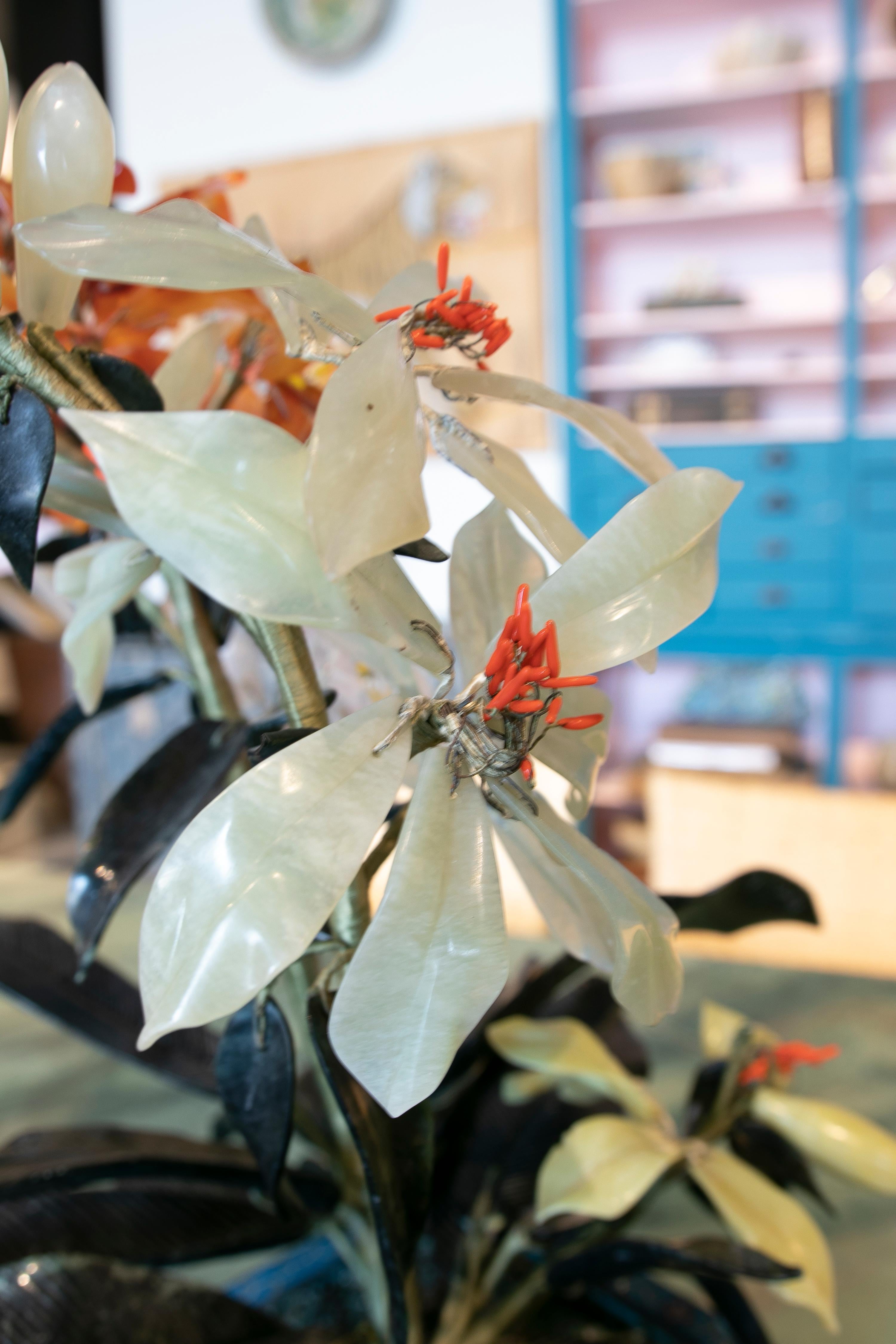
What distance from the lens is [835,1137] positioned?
0.35 metres

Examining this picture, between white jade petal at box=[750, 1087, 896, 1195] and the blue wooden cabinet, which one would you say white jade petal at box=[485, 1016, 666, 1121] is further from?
the blue wooden cabinet

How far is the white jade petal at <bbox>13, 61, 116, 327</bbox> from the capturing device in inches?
8.7

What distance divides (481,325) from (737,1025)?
0.32 m

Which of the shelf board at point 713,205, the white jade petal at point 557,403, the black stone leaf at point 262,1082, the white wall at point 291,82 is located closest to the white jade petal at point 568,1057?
the black stone leaf at point 262,1082

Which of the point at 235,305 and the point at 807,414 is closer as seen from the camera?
the point at 235,305

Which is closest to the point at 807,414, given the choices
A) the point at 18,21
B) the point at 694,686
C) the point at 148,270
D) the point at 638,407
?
the point at 638,407

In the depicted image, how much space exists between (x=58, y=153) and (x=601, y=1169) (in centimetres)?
32

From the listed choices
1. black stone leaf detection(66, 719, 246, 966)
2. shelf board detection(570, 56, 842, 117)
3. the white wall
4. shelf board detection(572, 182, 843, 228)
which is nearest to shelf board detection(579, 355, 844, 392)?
shelf board detection(572, 182, 843, 228)

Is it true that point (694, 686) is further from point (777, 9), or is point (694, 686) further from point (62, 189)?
point (62, 189)

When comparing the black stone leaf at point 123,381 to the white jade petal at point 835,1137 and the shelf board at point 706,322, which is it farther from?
the shelf board at point 706,322

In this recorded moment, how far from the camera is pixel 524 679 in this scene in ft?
0.65

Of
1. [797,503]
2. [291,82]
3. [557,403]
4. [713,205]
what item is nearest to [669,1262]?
[557,403]

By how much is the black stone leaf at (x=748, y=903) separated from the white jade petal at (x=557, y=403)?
0.16 metres

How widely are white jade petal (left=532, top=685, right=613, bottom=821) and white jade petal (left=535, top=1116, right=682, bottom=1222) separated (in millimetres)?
129
